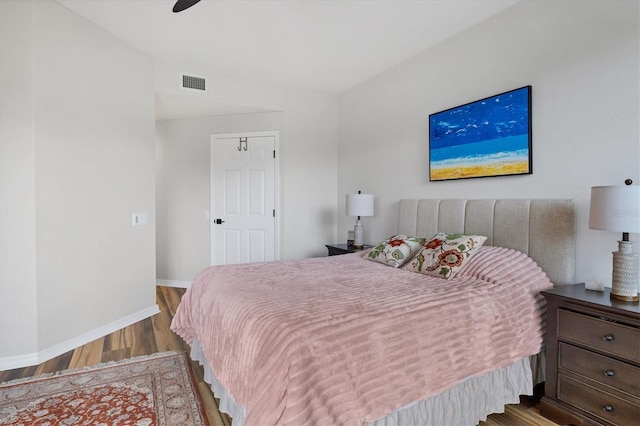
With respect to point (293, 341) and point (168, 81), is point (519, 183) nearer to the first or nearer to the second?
point (293, 341)

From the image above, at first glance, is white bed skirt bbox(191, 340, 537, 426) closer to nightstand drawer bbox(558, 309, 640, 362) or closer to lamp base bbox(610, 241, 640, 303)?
nightstand drawer bbox(558, 309, 640, 362)

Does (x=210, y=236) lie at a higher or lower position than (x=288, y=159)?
lower

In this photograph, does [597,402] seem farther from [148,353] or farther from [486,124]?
[148,353]

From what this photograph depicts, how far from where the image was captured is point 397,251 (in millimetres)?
2627

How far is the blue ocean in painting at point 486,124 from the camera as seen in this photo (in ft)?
7.99

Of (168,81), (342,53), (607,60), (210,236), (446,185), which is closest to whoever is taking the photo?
(607,60)

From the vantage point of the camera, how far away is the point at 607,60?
2.01 meters

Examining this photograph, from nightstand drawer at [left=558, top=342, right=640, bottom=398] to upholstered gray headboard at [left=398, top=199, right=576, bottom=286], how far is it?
19.8 inches

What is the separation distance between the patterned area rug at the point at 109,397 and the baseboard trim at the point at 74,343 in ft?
0.93

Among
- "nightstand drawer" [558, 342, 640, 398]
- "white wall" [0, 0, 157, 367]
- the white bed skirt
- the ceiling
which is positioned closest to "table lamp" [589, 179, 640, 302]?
"nightstand drawer" [558, 342, 640, 398]

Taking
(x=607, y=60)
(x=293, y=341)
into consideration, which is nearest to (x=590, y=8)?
(x=607, y=60)

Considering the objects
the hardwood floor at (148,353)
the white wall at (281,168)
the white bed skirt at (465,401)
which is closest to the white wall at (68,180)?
the hardwood floor at (148,353)

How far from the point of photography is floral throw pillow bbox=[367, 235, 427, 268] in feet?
8.50

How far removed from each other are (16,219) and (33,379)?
112 cm
